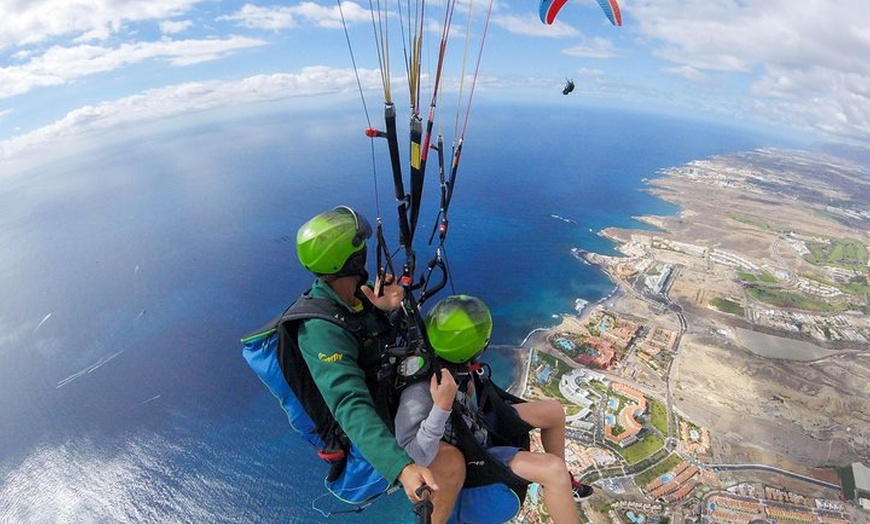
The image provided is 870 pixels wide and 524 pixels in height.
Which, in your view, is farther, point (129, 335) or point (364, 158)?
point (364, 158)

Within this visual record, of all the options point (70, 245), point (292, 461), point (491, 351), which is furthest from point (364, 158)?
point (292, 461)

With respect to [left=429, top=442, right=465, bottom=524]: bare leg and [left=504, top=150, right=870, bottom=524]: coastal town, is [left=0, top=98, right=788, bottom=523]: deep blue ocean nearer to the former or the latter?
[left=504, top=150, right=870, bottom=524]: coastal town

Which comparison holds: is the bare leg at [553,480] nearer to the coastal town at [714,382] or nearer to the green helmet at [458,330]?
the green helmet at [458,330]

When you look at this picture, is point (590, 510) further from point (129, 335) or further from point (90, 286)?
point (90, 286)

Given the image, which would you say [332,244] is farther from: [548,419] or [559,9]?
[559,9]

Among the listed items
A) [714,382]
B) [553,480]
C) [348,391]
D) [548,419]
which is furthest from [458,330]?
[714,382]

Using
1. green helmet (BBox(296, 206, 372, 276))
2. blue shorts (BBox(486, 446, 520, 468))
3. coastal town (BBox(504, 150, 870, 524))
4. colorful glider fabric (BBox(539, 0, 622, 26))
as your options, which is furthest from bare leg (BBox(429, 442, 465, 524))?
coastal town (BBox(504, 150, 870, 524))

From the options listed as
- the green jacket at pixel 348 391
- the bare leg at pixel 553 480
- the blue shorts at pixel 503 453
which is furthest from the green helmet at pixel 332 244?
the bare leg at pixel 553 480
